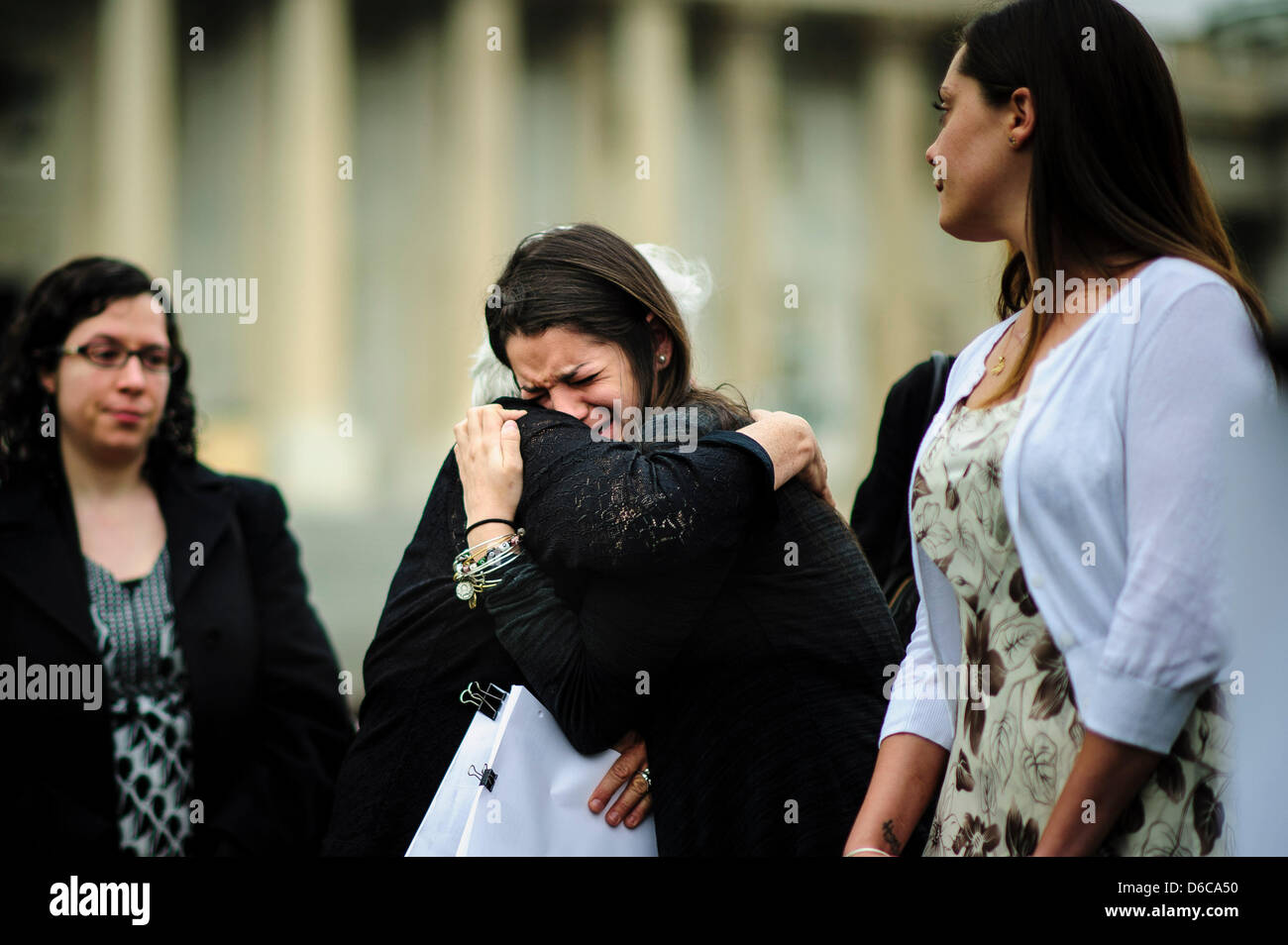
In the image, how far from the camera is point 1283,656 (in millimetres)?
1640

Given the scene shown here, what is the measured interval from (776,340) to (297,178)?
8875mm

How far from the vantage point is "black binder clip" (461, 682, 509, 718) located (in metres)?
2.19

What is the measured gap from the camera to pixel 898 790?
2.11 meters

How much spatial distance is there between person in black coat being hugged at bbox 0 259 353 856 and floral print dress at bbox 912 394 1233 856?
2.22 metres

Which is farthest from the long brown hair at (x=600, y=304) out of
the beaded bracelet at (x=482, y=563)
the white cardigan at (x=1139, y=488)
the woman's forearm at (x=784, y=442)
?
the white cardigan at (x=1139, y=488)

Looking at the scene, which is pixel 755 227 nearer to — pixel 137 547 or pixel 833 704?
pixel 137 547

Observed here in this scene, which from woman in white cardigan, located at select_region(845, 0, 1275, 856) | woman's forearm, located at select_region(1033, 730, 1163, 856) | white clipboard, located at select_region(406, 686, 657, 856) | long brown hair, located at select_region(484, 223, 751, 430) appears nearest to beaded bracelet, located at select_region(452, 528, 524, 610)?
white clipboard, located at select_region(406, 686, 657, 856)

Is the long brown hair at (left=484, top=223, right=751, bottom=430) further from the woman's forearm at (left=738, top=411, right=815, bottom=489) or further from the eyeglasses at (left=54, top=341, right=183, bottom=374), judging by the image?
the eyeglasses at (left=54, top=341, right=183, bottom=374)

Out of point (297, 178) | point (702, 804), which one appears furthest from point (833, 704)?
point (297, 178)

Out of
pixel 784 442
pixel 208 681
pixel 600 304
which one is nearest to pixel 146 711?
pixel 208 681

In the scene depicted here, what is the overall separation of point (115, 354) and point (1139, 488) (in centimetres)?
316

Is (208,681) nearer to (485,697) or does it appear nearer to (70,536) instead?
(70,536)

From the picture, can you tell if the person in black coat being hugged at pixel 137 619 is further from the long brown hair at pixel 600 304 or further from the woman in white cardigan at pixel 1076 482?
the woman in white cardigan at pixel 1076 482
